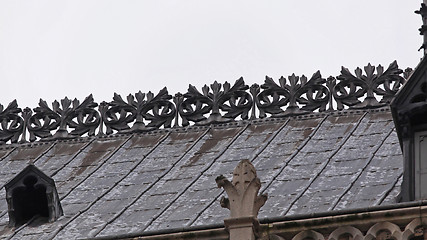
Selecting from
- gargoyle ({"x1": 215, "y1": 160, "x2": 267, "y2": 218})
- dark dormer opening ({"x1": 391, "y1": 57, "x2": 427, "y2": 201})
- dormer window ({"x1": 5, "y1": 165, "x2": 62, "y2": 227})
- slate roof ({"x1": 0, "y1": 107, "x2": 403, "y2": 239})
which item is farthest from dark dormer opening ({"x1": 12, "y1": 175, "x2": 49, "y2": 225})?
dark dormer opening ({"x1": 391, "y1": 57, "x2": 427, "y2": 201})

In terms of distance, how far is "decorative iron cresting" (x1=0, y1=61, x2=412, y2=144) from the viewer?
37094 mm

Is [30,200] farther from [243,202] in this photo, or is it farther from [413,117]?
[413,117]

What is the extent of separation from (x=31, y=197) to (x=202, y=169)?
3.27 metres

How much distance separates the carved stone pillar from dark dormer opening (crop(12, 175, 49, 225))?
651 centimetres

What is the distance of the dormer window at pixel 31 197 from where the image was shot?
33281 millimetres

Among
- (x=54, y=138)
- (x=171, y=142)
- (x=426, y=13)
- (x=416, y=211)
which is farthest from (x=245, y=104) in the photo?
(x=416, y=211)

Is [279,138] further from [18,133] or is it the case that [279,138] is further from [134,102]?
[18,133]

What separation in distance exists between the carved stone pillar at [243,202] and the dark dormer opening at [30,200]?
21.4ft

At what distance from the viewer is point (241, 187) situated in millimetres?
27719

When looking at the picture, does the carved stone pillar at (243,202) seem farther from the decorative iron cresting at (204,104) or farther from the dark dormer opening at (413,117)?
the decorative iron cresting at (204,104)

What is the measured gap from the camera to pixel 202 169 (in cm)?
3478

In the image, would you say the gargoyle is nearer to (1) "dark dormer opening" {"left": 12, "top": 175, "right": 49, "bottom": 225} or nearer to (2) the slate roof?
(2) the slate roof

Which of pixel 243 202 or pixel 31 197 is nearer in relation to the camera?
pixel 243 202

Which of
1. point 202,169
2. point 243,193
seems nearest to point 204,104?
point 202,169
